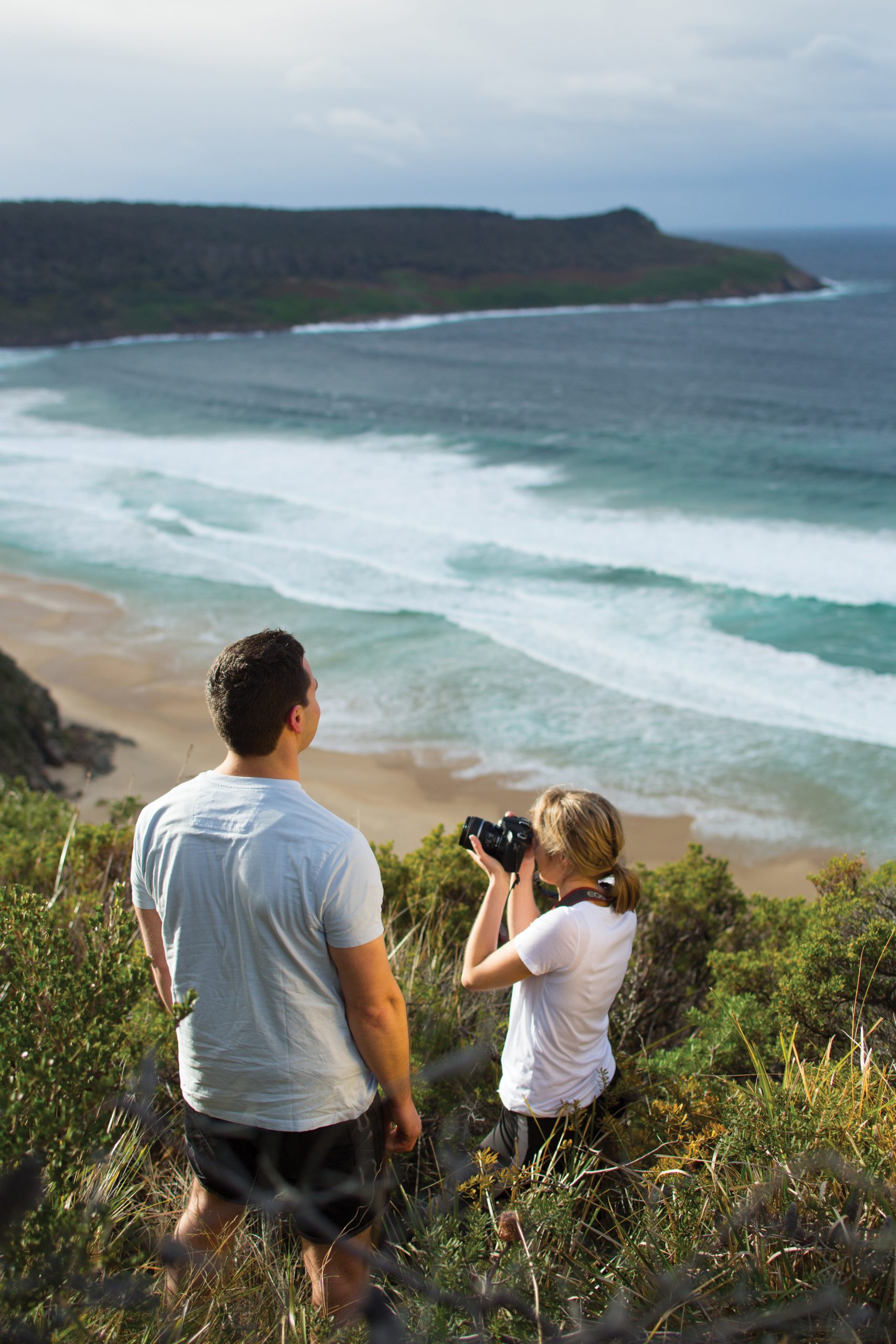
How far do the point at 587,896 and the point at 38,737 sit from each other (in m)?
9.96

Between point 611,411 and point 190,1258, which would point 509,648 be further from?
point 611,411

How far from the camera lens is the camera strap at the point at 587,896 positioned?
8.80ft

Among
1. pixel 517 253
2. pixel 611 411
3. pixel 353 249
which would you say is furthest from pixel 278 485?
pixel 517 253

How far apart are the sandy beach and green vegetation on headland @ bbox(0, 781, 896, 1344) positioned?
13.0 feet

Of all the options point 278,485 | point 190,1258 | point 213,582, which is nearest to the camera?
point 190,1258

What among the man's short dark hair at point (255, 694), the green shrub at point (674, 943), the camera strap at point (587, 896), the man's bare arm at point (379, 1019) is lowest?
the green shrub at point (674, 943)

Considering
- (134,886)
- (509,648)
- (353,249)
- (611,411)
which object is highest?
(353,249)

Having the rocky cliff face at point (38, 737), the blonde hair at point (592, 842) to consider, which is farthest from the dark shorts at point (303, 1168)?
the rocky cliff face at point (38, 737)

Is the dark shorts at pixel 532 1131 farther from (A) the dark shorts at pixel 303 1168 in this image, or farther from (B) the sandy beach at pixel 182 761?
(B) the sandy beach at pixel 182 761

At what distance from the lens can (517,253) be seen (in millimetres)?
98312

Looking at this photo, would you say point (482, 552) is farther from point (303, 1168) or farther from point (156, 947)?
point (303, 1168)

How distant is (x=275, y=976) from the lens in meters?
2.21

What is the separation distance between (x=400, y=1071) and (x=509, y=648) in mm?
12078

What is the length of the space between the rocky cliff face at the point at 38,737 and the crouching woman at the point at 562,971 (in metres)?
8.48
